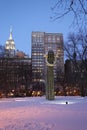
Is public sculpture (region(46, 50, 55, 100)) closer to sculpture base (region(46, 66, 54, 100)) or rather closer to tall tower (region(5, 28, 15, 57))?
sculpture base (region(46, 66, 54, 100))

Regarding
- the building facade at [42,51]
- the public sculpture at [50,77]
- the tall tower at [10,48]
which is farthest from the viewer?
the building facade at [42,51]

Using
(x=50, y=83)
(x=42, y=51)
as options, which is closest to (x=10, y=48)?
(x=42, y=51)

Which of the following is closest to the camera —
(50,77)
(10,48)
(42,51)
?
(50,77)

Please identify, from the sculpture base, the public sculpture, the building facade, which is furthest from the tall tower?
the sculpture base

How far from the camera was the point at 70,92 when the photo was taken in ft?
249

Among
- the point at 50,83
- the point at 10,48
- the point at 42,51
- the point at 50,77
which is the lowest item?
the point at 50,83

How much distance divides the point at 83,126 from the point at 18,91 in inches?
2534

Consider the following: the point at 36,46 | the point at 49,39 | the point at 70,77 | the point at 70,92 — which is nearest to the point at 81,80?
the point at 70,77

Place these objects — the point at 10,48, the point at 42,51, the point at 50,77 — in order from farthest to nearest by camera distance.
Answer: the point at 10,48
the point at 42,51
the point at 50,77

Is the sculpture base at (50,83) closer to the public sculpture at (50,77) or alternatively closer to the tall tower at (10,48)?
the public sculpture at (50,77)

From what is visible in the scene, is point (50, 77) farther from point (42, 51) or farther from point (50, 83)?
point (42, 51)

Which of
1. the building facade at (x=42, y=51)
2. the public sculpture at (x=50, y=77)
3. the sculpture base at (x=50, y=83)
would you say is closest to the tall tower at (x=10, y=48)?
the building facade at (x=42, y=51)

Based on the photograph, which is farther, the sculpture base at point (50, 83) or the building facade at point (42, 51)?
the building facade at point (42, 51)

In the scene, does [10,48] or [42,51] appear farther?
[10,48]
